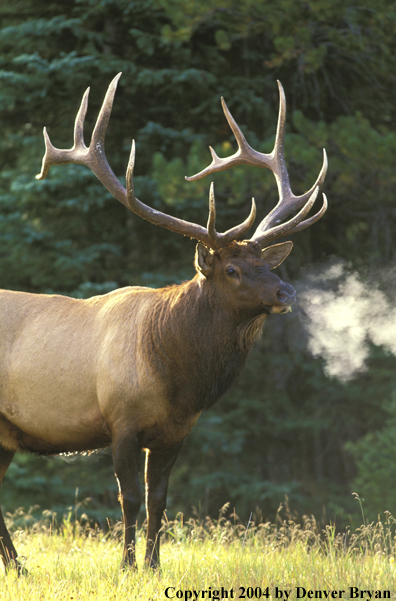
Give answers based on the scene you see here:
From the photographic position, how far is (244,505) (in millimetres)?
10180

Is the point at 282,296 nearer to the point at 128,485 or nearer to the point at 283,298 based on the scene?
the point at 283,298

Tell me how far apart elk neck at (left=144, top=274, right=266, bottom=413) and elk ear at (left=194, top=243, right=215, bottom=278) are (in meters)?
0.10

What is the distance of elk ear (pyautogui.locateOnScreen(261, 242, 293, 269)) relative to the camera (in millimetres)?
4410

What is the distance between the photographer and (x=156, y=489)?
14.1 ft

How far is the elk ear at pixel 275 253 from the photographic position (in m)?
4.41

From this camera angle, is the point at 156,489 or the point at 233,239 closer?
the point at 233,239

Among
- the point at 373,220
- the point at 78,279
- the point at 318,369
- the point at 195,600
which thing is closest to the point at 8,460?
the point at 195,600

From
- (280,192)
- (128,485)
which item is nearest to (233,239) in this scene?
(280,192)

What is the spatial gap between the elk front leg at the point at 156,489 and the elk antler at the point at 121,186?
4.34 ft

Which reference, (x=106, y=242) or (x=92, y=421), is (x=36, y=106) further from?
(x=92, y=421)

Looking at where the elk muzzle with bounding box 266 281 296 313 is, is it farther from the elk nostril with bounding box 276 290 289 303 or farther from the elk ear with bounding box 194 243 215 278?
the elk ear with bounding box 194 243 215 278

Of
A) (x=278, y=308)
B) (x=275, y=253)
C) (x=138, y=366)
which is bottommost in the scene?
(x=138, y=366)

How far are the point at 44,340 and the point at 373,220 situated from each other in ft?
24.7

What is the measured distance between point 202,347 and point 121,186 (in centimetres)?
123
